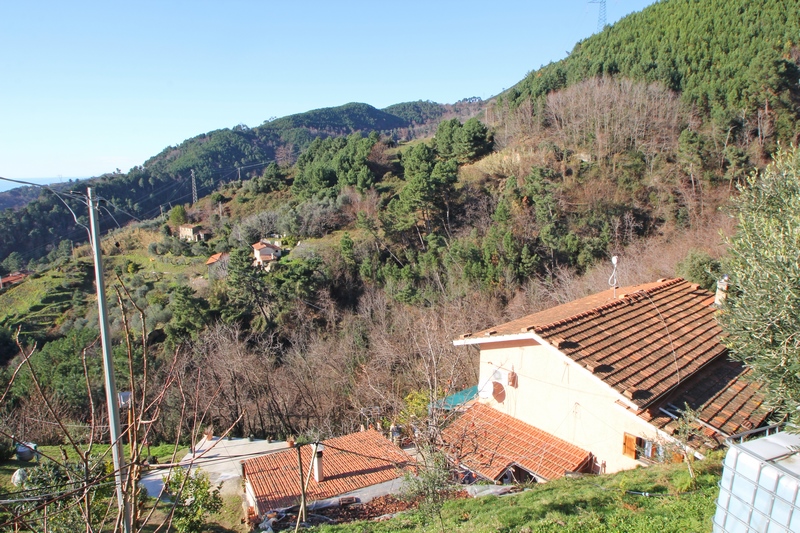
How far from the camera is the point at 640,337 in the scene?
992cm

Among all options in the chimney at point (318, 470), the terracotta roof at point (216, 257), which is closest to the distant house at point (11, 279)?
the terracotta roof at point (216, 257)

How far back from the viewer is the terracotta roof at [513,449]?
856 centimetres

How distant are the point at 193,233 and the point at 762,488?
43.6 meters

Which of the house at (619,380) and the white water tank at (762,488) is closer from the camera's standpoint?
the white water tank at (762,488)

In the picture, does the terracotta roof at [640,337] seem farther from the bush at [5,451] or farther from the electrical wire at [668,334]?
the bush at [5,451]

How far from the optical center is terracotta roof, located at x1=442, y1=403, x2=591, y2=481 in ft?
28.1

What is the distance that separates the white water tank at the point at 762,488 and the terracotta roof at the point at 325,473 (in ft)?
16.5

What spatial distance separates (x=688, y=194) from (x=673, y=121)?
7.95 meters

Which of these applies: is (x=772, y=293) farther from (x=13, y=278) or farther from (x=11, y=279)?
(x=13, y=278)

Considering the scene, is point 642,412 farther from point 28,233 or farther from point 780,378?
point 28,233

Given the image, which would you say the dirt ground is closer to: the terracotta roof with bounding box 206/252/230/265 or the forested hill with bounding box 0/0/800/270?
the forested hill with bounding box 0/0/800/270

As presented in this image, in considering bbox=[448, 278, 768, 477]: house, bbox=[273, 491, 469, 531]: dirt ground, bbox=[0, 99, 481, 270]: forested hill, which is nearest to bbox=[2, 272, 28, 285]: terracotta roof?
bbox=[0, 99, 481, 270]: forested hill

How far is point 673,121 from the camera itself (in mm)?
32969

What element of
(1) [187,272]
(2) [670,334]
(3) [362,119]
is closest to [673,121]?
(2) [670,334]
